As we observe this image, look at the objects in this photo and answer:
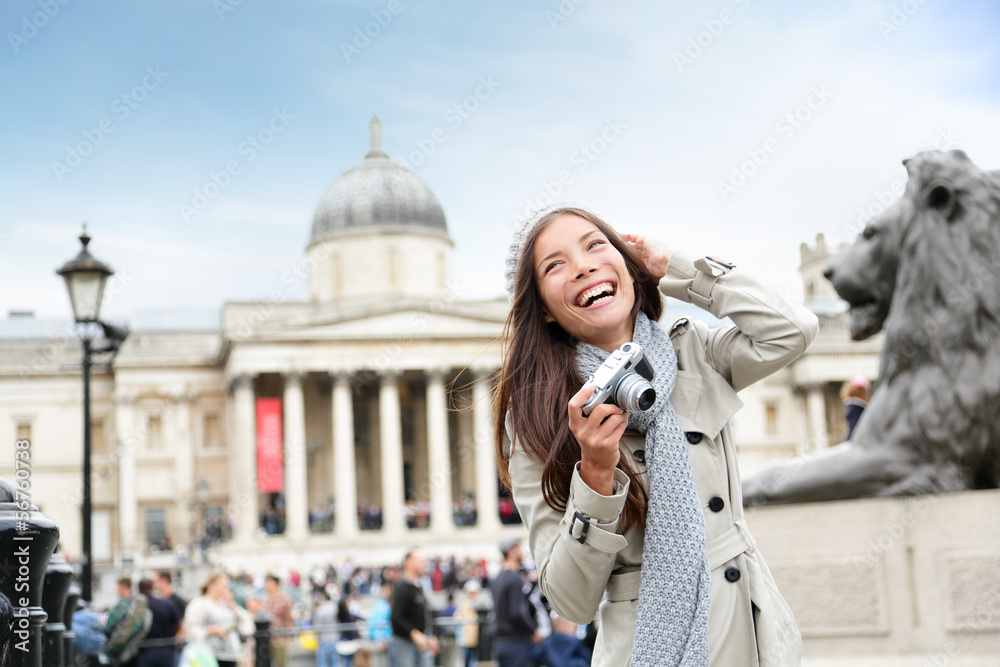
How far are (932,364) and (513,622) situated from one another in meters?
4.47

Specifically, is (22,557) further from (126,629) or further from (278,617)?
(278,617)

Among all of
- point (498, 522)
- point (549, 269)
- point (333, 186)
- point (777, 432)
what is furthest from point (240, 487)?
point (549, 269)

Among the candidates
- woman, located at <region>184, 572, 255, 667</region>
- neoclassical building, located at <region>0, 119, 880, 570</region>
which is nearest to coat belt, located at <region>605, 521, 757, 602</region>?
woman, located at <region>184, 572, 255, 667</region>

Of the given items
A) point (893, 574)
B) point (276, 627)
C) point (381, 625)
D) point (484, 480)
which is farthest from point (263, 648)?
point (484, 480)

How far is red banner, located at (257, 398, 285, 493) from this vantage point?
4216cm

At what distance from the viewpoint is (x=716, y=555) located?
2168mm

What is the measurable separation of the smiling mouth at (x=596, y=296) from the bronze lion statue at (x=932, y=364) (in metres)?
3.33

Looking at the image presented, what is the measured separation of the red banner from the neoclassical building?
74mm

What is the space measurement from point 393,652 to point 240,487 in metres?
35.5

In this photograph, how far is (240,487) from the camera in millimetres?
44031

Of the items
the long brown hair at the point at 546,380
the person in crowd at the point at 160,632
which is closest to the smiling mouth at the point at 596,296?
the long brown hair at the point at 546,380

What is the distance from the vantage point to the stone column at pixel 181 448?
1897 inches

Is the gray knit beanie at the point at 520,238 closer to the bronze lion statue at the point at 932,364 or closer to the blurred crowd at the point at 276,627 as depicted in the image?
the bronze lion statue at the point at 932,364

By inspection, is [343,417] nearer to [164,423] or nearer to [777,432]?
[164,423]
